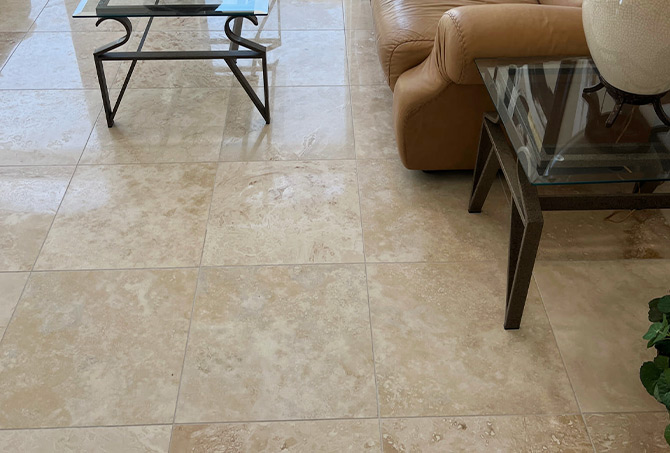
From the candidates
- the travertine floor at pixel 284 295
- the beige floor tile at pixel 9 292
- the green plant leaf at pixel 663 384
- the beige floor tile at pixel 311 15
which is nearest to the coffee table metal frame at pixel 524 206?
the travertine floor at pixel 284 295

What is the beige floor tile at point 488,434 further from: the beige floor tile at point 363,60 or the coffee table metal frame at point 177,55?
the beige floor tile at point 363,60

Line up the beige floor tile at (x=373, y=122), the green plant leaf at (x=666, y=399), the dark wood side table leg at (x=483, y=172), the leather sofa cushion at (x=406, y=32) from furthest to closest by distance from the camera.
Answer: the beige floor tile at (x=373, y=122), the leather sofa cushion at (x=406, y=32), the dark wood side table leg at (x=483, y=172), the green plant leaf at (x=666, y=399)

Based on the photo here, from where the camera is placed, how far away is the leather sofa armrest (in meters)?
1.77

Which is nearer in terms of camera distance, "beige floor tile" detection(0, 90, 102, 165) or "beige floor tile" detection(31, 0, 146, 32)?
"beige floor tile" detection(0, 90, 102, 165)

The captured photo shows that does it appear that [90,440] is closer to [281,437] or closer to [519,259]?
[281,437]

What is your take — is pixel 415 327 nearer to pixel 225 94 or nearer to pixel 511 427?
pixel 511 427

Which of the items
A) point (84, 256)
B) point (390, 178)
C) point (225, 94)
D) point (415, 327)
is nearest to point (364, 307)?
point (415, 327)

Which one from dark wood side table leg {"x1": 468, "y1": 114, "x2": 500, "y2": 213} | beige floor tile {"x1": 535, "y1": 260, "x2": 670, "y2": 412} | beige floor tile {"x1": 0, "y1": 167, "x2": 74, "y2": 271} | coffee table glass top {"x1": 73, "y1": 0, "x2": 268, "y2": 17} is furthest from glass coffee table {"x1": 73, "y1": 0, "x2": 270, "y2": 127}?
beige floor tile {"x1": 535, "y1": 260, "x2": 670, "y2": 412}

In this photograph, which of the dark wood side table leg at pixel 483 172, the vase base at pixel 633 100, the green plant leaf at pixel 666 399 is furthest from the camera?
the dark wood side table leg at pixel 483 172

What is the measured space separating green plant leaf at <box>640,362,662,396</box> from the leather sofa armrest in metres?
0.85

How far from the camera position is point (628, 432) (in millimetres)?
1489

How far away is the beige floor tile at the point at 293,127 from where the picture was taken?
2.37 m

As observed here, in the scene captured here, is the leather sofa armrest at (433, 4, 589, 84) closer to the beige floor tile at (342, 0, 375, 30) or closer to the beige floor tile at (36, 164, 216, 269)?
the beige floor tile at (36, 164, 216, 269)

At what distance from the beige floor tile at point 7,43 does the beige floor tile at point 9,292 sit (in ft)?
4.64
